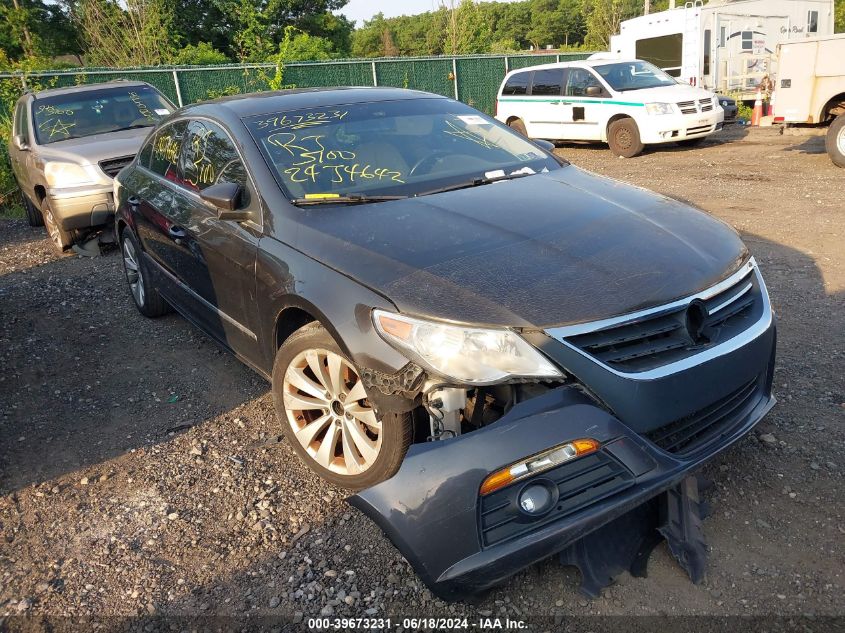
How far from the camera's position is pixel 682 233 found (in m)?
2.98

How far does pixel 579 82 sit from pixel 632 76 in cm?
100

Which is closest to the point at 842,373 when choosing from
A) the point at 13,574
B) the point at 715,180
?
the point at 13,574

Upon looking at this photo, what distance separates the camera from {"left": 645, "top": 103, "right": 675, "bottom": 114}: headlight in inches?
493

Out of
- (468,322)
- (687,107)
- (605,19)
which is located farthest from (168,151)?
(605,19)

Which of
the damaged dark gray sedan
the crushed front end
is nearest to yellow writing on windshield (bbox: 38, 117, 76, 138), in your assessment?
the damaged dark gray sedan

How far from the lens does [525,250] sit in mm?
2736

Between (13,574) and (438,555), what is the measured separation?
72.0 inches

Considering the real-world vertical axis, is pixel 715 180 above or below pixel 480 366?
below

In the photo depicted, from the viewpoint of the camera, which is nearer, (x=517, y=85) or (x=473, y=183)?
(x=473, y=183)

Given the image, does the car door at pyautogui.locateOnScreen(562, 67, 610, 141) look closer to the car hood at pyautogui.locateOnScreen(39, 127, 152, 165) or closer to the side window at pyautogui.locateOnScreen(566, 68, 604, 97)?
the side window at pyautogui.locateOnScreen(566, 68, 604, 97)

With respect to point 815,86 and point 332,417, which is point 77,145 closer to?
point 332,417

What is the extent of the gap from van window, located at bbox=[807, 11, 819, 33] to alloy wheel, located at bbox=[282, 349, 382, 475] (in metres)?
18.9

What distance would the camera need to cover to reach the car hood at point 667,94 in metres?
12.6

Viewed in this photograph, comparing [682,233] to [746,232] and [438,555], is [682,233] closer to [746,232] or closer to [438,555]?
[438,555]
